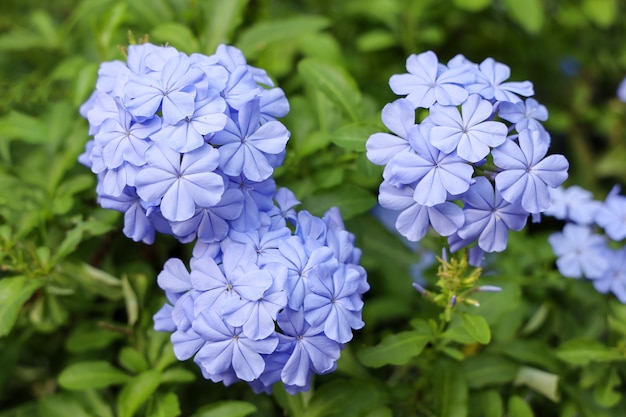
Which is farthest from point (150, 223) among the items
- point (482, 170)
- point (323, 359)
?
point (482, 170)

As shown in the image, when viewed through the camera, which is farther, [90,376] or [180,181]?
[90,376]

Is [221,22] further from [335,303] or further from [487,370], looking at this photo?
[487,370]

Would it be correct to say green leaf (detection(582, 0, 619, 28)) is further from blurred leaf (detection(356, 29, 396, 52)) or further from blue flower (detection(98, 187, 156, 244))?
blue flower (detection(98, 187, 156, 244))

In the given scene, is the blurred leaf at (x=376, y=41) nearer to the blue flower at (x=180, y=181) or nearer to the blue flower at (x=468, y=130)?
the blue flower at (x=468, y=130)

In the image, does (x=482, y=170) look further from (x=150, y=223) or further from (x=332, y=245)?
(x=150, y=223)

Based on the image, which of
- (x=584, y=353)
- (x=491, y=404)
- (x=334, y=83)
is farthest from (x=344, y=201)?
(x=584, y=353)

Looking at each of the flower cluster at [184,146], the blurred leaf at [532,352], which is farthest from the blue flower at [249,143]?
the blurred leaf at [532,352]

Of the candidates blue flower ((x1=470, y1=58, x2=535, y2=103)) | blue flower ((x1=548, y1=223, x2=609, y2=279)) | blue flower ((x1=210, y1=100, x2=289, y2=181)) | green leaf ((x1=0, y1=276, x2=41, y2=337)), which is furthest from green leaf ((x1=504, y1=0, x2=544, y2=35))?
green leaf ((x1=0, y1=276, x2=41, y2=337))
